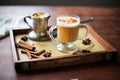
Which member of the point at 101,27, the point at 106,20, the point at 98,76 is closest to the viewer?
the point at 98,76

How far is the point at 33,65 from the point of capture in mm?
835

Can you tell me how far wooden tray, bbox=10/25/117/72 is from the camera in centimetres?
83

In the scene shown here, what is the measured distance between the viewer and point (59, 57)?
33.8 inches

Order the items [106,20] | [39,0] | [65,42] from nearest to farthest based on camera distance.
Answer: [65,42]
[106,20]
[39,0]

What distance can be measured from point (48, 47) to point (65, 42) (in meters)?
0.08

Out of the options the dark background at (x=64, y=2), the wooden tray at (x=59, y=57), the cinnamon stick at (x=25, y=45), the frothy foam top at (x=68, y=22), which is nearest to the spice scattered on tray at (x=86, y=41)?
the wooden tray at (x=59, y=57)

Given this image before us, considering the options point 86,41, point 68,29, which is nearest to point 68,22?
point 68,29

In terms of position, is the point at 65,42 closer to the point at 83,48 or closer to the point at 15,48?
the point at 83,48

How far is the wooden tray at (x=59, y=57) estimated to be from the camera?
0.83 metres

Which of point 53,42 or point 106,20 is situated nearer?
point 53,42

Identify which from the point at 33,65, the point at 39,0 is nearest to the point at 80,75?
the point at 33,65

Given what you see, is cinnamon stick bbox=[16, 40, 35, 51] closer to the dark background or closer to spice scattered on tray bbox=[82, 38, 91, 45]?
spice scattered on tray bbox=[82, 38, 91, 45]

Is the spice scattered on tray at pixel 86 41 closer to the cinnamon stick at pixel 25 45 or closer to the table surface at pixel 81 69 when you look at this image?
the table surface at pixel 81 69

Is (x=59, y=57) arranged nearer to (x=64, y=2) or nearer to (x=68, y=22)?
(x=68, y=22)
